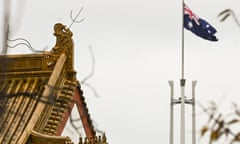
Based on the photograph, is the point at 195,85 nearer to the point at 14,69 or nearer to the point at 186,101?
the point at 186,101

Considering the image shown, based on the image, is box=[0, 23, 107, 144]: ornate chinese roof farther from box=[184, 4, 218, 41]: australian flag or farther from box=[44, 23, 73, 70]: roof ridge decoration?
box=[184, 4, 218, 41]: australian flag

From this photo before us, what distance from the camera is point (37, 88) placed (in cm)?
2894

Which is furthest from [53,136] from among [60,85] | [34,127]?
[60,85]

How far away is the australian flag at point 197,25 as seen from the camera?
47.8m

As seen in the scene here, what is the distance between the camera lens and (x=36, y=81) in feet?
103

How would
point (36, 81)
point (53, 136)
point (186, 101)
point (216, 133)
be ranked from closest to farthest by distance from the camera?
point (216, 133) < point (53, 136) < point (36, 81) < point (186, 101)

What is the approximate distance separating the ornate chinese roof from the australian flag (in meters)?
14.5

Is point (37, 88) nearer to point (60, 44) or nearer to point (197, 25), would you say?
point (60, 44)

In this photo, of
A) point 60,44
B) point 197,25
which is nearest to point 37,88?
point 60,44

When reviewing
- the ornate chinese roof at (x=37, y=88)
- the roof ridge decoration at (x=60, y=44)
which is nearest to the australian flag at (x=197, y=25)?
the ornate chinese roof at (x=37, y=88)

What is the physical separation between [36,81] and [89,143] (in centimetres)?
221

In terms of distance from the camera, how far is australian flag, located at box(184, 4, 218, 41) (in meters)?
47.8

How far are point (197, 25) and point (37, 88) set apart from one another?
20921 millimetres

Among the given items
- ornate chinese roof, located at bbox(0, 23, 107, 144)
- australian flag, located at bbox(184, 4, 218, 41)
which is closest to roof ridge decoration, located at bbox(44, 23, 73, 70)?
ornate chinese roof, located at bbox(0, 23, 107, 144)
